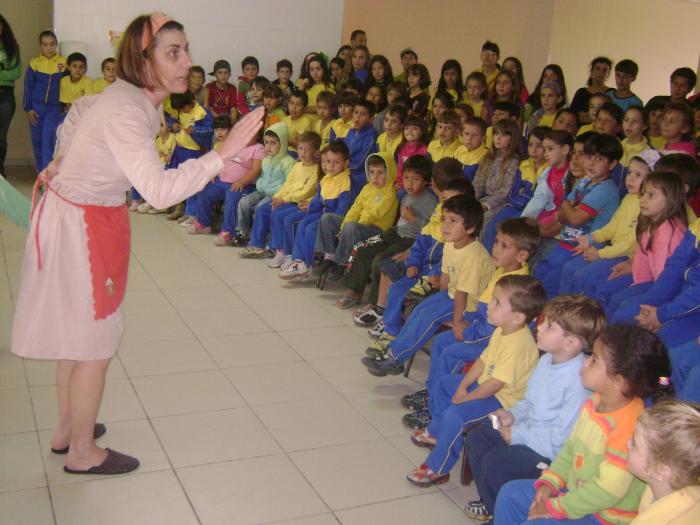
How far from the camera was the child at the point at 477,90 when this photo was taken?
237 inches

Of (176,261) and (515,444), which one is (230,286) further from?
(515,444)

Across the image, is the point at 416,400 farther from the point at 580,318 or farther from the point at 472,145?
the point at 472,145

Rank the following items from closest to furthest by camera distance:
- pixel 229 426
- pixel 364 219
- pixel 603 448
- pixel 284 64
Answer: pixel 603 448
pixel 229 426
pixel 364 219
pixel 284 64

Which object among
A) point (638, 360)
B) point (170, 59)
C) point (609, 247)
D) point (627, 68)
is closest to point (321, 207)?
point (609, 247)

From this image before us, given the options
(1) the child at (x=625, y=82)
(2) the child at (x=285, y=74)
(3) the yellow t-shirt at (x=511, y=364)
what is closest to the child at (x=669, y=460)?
(3) the yellow t-shirt at (x=511, y=364)

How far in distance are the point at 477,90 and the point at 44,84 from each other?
422 centimetres

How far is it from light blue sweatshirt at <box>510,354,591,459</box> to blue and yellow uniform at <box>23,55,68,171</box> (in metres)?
6.42

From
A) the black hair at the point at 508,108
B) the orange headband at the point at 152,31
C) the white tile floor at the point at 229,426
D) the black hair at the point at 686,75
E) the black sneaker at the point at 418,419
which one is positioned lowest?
the white tile floor at the point at 229,426

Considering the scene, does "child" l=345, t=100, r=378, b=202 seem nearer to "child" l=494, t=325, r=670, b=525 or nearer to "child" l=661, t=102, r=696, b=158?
"child" l=661, t=102, r=696, b=158

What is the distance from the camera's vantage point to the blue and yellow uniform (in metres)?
7.35

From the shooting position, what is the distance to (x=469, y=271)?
333cm

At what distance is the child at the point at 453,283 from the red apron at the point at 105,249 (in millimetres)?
1424

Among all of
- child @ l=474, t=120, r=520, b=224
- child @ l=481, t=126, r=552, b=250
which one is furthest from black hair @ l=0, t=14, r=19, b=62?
child @ l=481, t=126, r=552, b=250

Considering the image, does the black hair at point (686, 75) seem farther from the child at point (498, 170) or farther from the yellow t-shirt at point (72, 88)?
the yellow t-shirt at point (72, 88)
